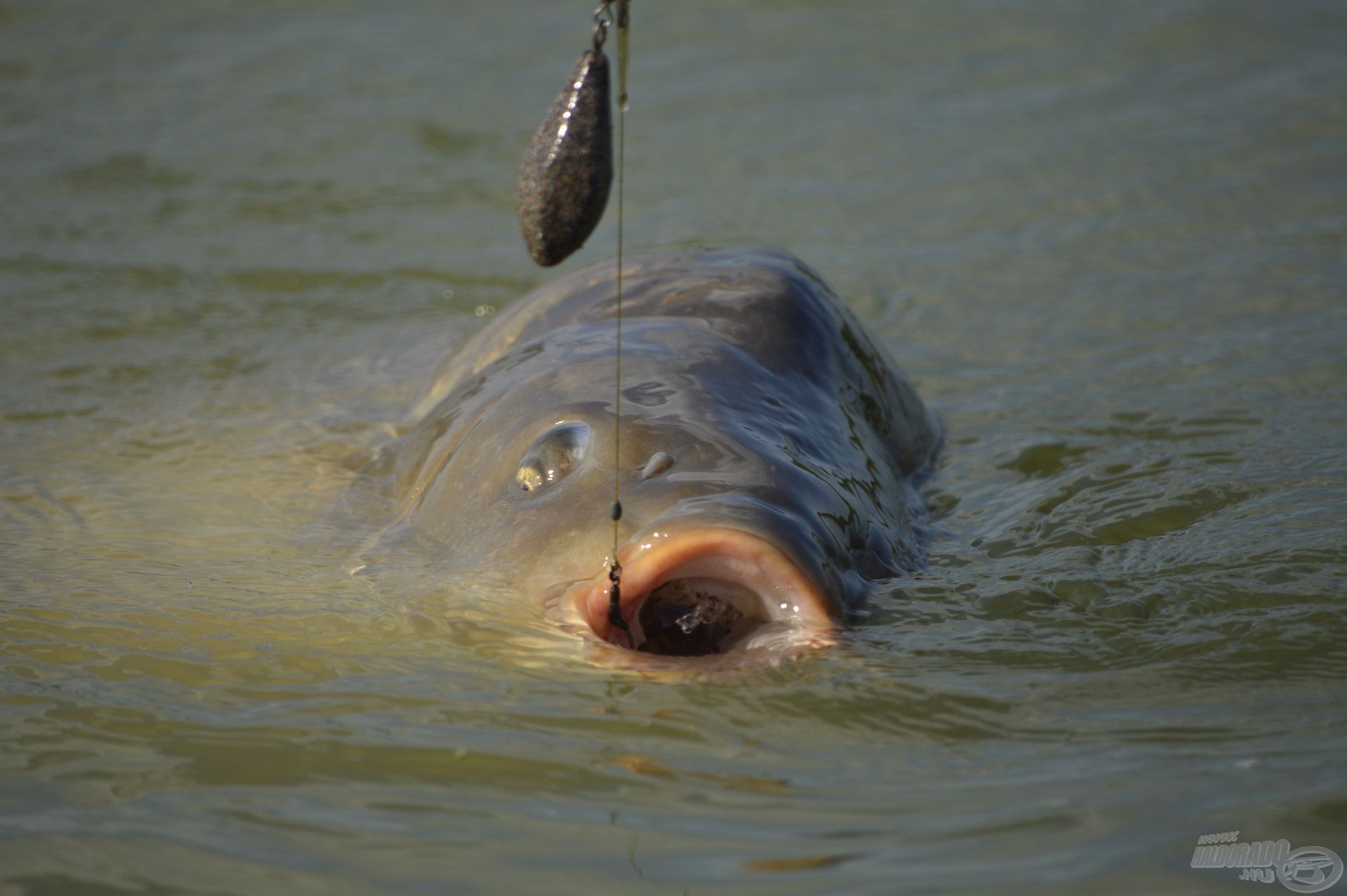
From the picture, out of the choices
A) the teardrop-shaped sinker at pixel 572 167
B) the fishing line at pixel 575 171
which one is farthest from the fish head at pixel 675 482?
the teardrop-shaped sinker at pixel 572 167

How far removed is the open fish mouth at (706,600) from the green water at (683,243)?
0.27 feet

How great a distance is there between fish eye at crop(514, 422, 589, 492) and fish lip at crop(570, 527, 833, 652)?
42 centimetres

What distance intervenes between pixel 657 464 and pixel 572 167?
0.59m

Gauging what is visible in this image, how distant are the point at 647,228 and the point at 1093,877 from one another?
5.37m

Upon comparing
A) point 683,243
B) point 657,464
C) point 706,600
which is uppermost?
point 657,464

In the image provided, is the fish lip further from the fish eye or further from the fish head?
the fish eye

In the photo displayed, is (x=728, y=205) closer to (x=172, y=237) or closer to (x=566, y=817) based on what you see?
(x=172, y=237)

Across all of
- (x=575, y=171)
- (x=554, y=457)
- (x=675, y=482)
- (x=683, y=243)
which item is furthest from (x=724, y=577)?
(x=683, y=243)

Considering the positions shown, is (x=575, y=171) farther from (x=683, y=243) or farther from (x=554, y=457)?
(x=683, y=243)

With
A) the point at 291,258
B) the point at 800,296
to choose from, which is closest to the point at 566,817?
the point at 800,296

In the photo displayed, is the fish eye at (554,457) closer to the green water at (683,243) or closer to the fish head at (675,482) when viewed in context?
the fish head at (675,482)

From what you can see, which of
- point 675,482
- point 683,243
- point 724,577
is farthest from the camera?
point 683,243

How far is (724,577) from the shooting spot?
2.64m

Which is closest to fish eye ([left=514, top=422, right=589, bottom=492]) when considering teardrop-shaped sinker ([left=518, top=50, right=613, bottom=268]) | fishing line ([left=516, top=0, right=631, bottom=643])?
fishing line ([left=516, top=0, right=631, bottom=643])
